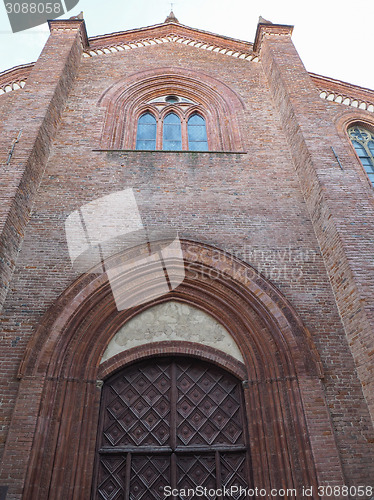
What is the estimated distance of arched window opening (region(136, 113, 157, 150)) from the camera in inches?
327

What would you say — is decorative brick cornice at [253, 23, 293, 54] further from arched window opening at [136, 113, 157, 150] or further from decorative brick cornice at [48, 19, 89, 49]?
decorative brick cornice at [48, 19, 89, 49]

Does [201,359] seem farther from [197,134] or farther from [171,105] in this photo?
[171,105]

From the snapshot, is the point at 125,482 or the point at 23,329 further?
the point at 23,329

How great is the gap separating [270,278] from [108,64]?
7570 mm

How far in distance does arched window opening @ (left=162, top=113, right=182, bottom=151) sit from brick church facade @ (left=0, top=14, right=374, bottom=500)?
8 cm

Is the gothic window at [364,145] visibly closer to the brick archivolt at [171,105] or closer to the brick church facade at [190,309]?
the brick church facade at [190,309]

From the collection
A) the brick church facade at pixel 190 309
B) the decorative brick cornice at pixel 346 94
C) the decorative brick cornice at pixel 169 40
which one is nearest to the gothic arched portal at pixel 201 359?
the brick church facade at pixel 190 309

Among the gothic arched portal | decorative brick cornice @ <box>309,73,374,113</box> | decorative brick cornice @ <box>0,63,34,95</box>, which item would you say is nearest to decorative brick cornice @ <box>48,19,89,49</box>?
decorative brick cornice @ <box>0,63,34,95</box>

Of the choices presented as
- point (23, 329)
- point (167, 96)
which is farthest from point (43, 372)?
point (167, 96)

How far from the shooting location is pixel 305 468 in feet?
14.4

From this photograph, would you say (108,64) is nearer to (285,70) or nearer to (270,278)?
(285,70)

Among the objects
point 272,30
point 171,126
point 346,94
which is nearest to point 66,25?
point 171,126

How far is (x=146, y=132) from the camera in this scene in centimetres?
860

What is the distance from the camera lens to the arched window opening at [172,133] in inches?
324
